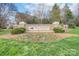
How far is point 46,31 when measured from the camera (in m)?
1.84

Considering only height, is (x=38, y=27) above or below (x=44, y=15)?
below

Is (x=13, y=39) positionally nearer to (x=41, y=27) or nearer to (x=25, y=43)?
(x=25, y=43)

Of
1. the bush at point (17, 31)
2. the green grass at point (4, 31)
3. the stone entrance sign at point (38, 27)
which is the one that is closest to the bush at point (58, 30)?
the stone entrance sign at point (38, 27)

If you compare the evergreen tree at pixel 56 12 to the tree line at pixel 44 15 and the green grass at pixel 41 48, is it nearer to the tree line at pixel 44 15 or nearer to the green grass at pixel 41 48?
the tree line at pixel 44 15

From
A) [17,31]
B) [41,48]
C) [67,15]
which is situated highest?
[67,15]

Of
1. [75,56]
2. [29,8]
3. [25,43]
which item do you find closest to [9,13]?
[29,8]

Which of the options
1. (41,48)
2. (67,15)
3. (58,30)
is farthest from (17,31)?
(67,15)

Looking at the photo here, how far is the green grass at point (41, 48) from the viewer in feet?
5.83

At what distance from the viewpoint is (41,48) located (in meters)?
1.79

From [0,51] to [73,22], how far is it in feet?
2.50

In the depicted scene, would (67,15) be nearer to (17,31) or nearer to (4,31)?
(17,31)

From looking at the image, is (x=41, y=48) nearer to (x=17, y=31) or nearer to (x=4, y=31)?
(x=17, y=31)

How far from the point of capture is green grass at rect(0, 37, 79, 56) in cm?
178

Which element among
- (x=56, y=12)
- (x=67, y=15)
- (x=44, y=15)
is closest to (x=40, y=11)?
(x=44, y=15)
